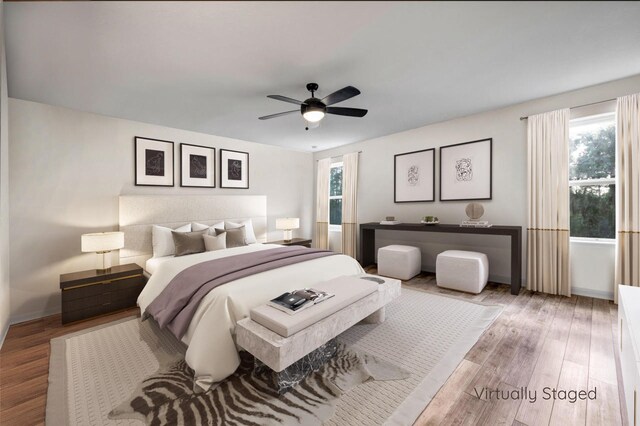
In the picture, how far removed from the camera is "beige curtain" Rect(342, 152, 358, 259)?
549 centimetres

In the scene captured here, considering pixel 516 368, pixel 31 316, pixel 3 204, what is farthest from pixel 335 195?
pixel 31 316

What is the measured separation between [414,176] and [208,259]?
3.65 metres

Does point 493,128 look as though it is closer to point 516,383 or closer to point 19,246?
point 516,383

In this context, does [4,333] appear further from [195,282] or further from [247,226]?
[247,226]

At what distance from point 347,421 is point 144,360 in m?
1.66

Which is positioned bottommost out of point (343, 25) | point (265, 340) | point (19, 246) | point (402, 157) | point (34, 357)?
point (34, 357)

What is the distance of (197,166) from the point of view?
4332 mm

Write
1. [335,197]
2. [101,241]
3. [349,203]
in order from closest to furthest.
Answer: [101,241], [349,203], [335,197]

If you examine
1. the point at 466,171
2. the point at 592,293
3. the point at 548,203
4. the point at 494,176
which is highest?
the point at 466,171

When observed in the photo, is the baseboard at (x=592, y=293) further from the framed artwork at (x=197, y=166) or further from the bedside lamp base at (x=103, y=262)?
the bedside lamp base at (x=103, y=262)

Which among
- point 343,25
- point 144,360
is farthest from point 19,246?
point 343,25

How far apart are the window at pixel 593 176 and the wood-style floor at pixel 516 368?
0.93 m

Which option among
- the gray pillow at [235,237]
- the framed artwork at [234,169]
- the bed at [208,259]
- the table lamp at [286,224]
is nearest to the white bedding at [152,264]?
the bed at [208,259]

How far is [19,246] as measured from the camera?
291 centimetres
